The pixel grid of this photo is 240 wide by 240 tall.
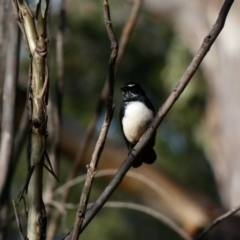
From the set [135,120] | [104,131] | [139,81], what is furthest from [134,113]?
[139,81]

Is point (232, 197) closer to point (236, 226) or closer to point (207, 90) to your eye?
point (236, 226)

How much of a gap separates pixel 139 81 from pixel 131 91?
562 cm

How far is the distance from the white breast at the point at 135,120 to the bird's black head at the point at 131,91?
29 mm

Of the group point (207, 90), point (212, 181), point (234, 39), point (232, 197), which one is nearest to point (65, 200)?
point (232, 197)

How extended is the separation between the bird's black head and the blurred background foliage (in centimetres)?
439

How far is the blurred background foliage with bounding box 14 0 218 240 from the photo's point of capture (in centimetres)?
723

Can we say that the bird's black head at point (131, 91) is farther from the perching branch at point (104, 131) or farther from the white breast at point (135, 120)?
the perching branch at point (104, 131)

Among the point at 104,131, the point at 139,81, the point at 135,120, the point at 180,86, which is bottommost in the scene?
the point at 139,81

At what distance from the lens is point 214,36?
150 cm

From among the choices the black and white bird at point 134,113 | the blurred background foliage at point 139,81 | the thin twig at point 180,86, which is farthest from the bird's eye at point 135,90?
the blurred background foliage at point 139,81

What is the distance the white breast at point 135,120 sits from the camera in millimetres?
2346

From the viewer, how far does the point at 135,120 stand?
7.73ft

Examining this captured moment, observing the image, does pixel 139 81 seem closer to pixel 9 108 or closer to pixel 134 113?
pixel 134 113

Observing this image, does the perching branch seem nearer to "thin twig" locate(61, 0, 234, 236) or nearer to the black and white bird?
"thin twig" locate(61, 0, 234, 236)
